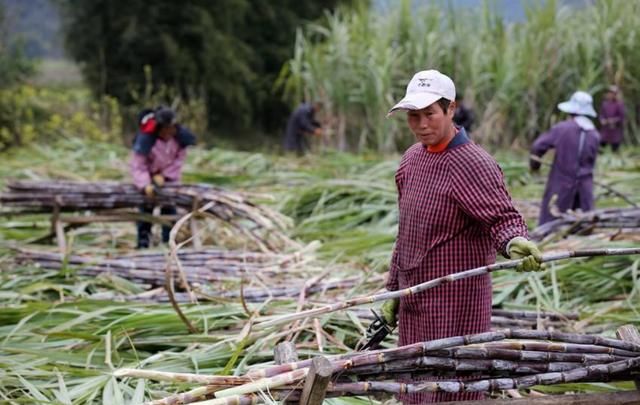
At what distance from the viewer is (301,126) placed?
9.70 meters

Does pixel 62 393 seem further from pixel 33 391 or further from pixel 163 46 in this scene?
pixel 163 46

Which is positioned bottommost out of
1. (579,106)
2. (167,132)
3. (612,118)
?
(167,132)

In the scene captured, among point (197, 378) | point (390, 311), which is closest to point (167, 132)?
point (390, 311)

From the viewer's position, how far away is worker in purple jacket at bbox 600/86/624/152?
8.75 meters

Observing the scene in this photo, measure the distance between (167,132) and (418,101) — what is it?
3.20 m

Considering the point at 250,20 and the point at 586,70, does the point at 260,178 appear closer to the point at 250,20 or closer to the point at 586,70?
the point at 586,70

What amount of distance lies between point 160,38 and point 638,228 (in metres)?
13.7

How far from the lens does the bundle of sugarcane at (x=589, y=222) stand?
437 centimetres

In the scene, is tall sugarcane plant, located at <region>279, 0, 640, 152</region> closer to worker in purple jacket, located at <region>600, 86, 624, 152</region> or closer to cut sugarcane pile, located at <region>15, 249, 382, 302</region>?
worker in purple jacket, located at <region>600, 86, 624, 152</region>

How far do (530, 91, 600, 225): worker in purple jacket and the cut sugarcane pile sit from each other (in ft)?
5.39

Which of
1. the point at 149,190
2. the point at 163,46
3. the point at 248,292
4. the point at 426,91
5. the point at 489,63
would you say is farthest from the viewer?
the point at 163,46

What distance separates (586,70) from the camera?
916cm

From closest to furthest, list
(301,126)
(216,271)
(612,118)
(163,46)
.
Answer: (216,271) → (612,118) → (301,126) → (163,46)

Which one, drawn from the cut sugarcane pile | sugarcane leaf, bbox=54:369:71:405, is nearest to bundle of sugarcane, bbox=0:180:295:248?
the cut sugarcane pile
